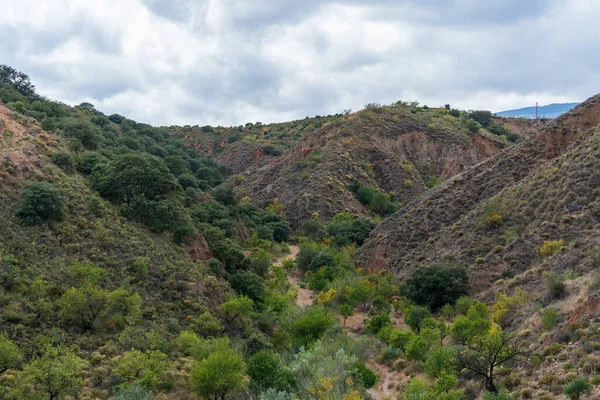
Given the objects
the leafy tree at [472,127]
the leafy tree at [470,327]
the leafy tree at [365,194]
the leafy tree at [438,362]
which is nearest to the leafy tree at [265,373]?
the leafy tree at [438,362]

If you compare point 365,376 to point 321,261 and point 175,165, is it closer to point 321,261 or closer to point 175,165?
point 321,261

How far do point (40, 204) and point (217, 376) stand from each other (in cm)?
1627

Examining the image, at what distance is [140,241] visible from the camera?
31.2 m

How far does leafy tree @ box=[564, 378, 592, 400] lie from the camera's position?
46.8 feet

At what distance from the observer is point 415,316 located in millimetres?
27609

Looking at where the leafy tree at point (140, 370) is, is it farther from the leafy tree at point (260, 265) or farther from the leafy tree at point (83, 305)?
the leafy tree at point (260, 265)

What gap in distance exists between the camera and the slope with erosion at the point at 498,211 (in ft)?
98.3

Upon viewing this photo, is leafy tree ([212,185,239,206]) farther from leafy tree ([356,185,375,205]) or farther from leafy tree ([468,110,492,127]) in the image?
leafy tree ([468,110,492,127])

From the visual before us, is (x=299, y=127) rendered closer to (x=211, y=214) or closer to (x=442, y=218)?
(x=211, y=214)

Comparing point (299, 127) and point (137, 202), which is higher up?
point (299, 127)

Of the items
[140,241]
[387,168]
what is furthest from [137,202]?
[387,168]

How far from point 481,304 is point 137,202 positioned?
79.0ft

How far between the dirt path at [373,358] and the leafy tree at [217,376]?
230 inches

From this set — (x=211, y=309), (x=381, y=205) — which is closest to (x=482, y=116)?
(x=381, y=205)
